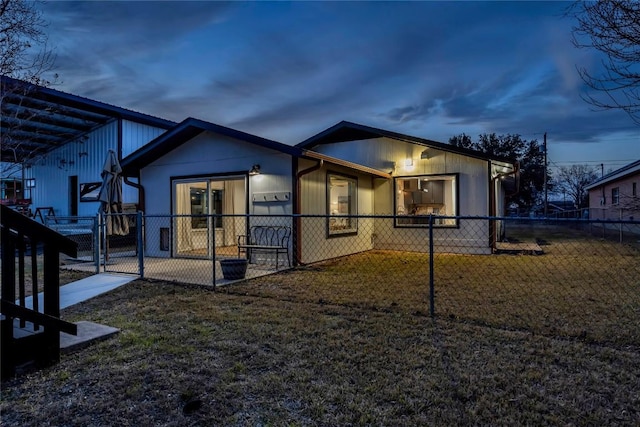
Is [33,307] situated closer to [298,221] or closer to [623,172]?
[298,221]

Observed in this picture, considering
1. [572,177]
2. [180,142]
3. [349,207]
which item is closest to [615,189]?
[349,207]

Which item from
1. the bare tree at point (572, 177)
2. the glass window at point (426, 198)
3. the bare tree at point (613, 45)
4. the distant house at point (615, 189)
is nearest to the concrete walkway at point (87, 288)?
the bare tree at point (613, 45)

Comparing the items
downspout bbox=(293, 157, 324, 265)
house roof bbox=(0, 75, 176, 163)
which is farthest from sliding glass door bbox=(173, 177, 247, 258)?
house roof bbox=(0, 75, 176, 163)

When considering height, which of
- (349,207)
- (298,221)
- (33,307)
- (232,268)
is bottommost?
(232,268)

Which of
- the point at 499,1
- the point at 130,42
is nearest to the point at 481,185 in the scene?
the point at 499,1

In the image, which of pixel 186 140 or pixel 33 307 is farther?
pixel 186 140

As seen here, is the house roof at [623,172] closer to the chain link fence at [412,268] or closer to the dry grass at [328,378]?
the chain link fence at [412,268]

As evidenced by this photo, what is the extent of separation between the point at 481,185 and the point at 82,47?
10382 mm

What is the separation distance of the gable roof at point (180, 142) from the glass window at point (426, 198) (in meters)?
5.15

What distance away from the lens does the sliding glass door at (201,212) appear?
9781 millimetres

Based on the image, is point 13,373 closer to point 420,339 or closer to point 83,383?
point 83,383

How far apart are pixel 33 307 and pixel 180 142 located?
24.4 feet

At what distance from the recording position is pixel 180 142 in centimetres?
979

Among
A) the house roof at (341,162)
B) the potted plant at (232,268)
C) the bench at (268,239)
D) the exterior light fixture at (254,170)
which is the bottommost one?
the potted plant at (232,268)
